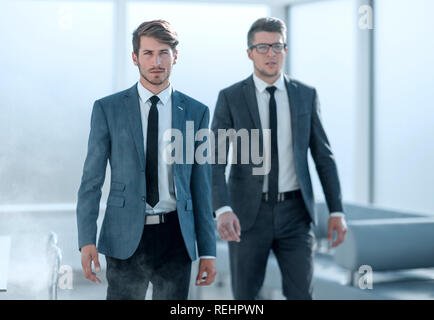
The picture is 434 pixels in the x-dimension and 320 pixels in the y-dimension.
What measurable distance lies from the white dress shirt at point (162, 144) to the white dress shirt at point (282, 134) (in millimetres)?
525

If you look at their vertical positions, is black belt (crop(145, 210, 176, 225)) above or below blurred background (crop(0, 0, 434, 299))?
below

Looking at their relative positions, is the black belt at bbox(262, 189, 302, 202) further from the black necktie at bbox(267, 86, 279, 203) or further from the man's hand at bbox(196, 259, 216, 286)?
the man's hand at bbox(196, 259, 216, 286)

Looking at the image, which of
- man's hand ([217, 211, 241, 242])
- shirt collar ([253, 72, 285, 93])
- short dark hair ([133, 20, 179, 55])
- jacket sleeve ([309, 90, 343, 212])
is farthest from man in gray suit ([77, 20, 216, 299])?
jacket sleeve ([309, 90, 343, 212])

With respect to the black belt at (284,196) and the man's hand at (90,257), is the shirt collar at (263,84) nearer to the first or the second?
the black belt at (284,196)

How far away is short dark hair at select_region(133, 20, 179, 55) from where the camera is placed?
5.80ft

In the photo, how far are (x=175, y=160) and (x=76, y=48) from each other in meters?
1.02

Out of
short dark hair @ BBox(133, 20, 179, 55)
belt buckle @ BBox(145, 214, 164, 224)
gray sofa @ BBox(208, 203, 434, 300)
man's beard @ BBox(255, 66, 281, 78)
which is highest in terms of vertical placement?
short dark hair @ BBox(133, 20, 179, 55)

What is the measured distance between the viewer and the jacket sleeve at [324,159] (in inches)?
92.6

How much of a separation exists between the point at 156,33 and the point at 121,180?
45 centimetres

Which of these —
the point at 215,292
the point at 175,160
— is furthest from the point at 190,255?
the point at 215,292

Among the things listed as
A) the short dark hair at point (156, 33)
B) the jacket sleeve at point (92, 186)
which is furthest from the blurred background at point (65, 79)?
the short dark hair at point (156, 33)

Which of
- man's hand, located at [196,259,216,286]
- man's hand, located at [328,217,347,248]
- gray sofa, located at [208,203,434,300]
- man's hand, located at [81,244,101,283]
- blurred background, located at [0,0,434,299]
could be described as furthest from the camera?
gray sofa, located at [208,203,434,300]

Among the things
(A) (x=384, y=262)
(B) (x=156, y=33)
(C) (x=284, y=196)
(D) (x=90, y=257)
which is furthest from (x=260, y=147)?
(A) (x=384, y=262)

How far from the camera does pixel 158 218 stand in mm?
1788
